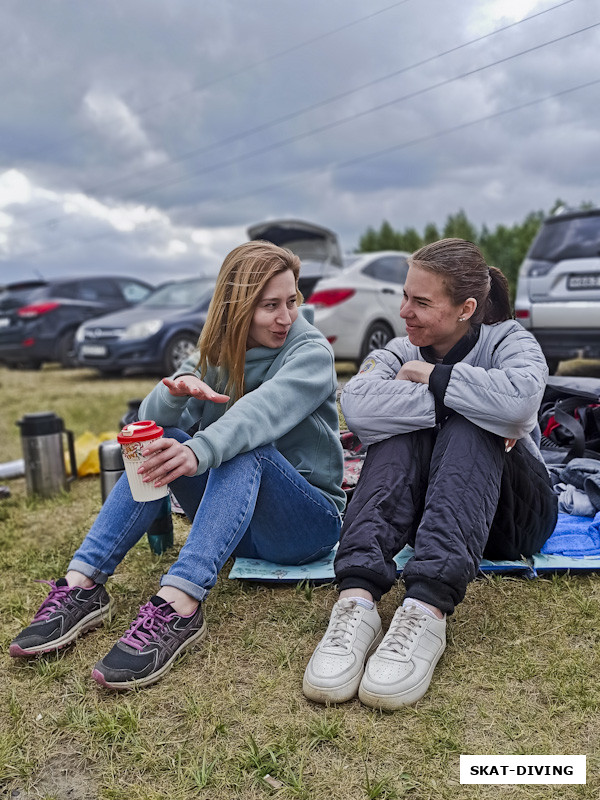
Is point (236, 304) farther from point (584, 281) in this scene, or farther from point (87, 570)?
point (584, 281)

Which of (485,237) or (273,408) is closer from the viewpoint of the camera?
(273,408)

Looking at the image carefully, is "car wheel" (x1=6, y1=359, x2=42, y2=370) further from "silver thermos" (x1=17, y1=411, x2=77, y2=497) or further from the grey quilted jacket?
the grey quilted jacket

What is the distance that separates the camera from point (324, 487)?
2412 millimetres

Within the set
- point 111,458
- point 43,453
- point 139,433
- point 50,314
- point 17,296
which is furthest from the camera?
point 17,296

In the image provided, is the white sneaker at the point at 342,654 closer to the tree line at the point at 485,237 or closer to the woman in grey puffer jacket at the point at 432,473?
the woman in grey puffer jacket at the point at 432,473

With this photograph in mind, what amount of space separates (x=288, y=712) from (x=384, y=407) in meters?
0.88

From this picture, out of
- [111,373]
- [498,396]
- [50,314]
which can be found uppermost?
[498,396]

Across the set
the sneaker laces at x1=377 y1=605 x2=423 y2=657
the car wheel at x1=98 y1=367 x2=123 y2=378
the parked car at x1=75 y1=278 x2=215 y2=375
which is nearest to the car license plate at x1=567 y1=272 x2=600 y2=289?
the parked car at x1=75 y1=278 x2=215 y2=375

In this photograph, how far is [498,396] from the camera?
2051mm

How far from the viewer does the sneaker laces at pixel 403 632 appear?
186 cm

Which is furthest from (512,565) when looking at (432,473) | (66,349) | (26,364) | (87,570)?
(26,364)

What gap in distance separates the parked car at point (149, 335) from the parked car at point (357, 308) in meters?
2.15

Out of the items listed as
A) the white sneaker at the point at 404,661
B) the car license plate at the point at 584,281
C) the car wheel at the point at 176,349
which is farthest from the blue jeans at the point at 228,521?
the car wheel at the point at 176,349

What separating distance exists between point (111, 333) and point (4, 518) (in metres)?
6.10
